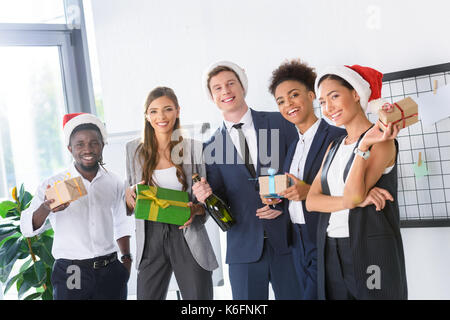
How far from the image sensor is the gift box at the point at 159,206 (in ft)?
7.72

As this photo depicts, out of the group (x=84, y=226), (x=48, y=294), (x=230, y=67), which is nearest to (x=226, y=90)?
(x=230, y=67)

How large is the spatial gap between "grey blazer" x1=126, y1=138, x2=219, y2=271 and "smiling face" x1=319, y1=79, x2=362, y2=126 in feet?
2.34

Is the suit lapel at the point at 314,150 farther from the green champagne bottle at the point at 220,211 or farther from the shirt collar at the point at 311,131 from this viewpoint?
the green champagne bottle at the point at 220,211

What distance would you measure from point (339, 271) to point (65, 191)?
4.14 feet

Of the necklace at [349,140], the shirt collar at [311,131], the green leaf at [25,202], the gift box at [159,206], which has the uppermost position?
the shirt collar at [311,131]

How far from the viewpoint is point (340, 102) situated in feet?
6.85

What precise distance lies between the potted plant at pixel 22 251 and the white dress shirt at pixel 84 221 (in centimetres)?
49

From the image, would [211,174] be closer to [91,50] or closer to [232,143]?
[232,143]

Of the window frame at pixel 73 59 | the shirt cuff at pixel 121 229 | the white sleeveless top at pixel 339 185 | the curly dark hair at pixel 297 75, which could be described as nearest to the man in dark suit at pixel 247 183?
the curly dark hair at pixel 297 75

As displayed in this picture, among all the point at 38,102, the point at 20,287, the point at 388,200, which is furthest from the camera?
the point at 38,102

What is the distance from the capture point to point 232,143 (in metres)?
2.50

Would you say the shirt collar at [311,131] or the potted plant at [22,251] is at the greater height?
the shirt collar at [311,131]
